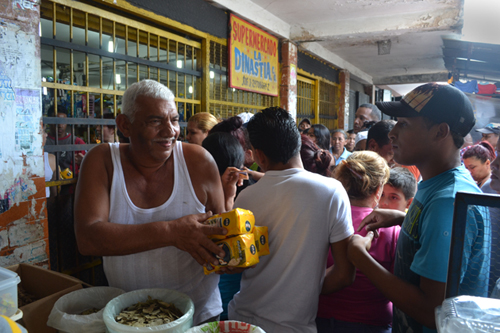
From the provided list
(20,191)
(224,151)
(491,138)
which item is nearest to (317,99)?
(491,138)

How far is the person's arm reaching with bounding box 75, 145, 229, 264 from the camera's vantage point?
125 centimetres

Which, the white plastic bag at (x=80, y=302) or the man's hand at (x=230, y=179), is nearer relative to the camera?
the white plastic bag at (x=80, y=302)

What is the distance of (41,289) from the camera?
1.91 meters

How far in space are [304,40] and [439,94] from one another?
6380mm

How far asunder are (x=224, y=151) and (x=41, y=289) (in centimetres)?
136

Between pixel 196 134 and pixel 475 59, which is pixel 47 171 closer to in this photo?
pixel 196 134

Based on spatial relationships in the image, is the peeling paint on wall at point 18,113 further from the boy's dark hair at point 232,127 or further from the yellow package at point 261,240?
the yellow package at point 261,240

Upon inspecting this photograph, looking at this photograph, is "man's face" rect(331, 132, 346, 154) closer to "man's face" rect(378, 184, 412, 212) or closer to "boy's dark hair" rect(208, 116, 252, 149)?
"boy's dark hair" rect(208, 116, 252, 149)

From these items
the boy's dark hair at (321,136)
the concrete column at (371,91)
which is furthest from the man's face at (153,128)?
the concrete column at (371,91)

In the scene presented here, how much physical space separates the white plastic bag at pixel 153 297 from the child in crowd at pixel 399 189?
1.62 metres

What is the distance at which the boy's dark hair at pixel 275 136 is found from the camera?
153 cm

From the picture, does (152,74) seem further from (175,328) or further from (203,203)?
(175,328)

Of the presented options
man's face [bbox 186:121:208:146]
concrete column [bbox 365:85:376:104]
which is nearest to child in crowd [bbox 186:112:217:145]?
man's face [bbox 186:121:208:146]

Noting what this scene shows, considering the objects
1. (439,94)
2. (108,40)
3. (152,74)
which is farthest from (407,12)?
(439,94)
